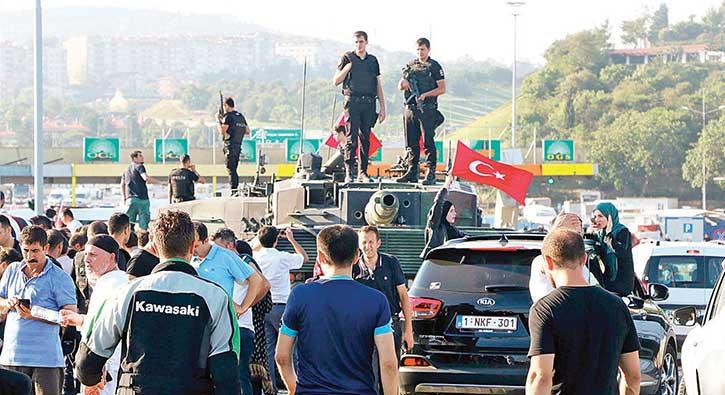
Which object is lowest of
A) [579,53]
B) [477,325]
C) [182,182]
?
[477,325]

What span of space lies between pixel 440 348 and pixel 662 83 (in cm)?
12748

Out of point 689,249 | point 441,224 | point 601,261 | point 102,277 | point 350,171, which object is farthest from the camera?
point 350,171

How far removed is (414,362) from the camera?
1113cm

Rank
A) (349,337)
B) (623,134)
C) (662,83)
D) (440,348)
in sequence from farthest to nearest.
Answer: (662,83) < (623,134) < (440,348) < (349,337)

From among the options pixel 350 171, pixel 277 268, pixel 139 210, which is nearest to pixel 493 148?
pixel 139 210

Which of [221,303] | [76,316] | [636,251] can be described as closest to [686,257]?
[636,251]

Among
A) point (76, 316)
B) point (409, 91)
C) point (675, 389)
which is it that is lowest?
point (675, 389)

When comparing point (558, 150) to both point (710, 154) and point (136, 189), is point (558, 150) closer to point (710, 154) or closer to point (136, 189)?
point (710, 154)

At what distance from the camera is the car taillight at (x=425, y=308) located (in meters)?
11.1

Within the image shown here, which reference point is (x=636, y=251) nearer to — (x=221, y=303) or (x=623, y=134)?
(x=221, y=303)

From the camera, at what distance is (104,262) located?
8.99 metres

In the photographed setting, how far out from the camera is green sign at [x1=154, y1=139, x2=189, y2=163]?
66.6 m

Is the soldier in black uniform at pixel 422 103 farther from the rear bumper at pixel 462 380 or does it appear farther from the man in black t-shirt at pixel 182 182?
the rear bumper at pixel 462 380

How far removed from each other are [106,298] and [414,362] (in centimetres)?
397
